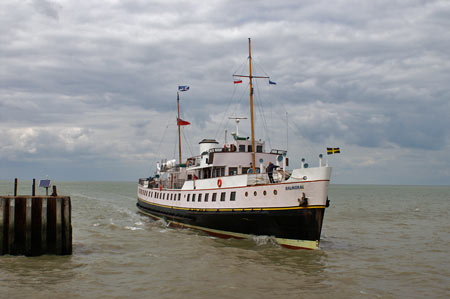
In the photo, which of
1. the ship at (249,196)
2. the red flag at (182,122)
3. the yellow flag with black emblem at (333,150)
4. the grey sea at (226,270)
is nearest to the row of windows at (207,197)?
the ship at (249,196)

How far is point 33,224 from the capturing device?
1877 centimetres

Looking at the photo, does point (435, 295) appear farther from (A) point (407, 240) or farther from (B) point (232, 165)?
(B) point (232, 165)

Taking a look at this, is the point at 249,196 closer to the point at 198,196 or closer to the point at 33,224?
the point at 198,196

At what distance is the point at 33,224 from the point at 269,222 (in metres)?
12.3

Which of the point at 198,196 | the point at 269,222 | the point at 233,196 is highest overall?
the point at 233,196

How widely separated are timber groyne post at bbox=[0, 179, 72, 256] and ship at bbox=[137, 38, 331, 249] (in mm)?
10370

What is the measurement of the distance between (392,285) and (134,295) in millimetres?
10031

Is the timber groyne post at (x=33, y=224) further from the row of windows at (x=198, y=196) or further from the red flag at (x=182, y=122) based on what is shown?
the red flag at (x=182, y=122)

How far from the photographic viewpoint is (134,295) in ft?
46.6

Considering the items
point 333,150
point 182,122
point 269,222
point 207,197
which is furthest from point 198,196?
point 182,122

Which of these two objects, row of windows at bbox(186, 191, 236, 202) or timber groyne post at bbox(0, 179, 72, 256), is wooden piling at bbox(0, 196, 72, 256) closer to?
timber groyne post at bbox(0, 179, 72, 256)

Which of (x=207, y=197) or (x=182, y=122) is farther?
(x=182, y=122)

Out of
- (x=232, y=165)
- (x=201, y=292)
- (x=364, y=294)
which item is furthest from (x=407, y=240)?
(x=201, y=292)

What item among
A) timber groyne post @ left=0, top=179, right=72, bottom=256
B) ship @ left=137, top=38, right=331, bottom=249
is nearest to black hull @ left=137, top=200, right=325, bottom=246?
ship @ left=137, top=38, right=331, bottom=249
